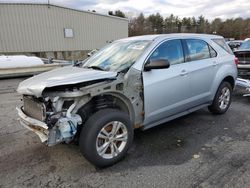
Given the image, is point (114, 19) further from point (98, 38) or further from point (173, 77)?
point (173, 77)

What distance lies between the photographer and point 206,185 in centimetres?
292

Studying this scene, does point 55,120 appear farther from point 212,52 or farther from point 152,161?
point 212,52

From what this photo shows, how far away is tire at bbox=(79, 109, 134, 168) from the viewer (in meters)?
3.14

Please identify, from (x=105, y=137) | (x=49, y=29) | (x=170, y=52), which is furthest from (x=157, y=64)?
(x=49, y=29)

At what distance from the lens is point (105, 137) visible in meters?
3.34

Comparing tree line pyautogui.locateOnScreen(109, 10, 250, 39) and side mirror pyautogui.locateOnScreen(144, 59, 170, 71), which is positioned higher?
tree line pyautogui.locateOnScreen(109, 10, 250, 39)

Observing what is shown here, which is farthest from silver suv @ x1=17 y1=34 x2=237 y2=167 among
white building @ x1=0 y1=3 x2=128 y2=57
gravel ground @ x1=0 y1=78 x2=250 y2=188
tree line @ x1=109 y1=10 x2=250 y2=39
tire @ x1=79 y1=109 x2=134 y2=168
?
tree line @ x1=109 y1=10 x2=250 y2=39

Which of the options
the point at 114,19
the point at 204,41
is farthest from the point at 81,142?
the point at 114,19

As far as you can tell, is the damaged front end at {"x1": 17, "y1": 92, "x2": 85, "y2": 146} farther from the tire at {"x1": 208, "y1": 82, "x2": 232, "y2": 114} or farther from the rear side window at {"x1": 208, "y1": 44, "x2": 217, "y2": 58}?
the tire at {"x1": 208, "y1": 82, "x2": 232, "y2": 114}

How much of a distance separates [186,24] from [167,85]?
90.2 meters

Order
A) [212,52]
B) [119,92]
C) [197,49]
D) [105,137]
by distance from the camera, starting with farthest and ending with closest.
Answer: [212,52] < [197,49] < [119,92] < [105,137]

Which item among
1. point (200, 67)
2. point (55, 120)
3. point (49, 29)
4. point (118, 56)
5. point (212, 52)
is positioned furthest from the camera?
point (49, 29)

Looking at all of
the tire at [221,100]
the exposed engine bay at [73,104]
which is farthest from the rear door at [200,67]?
the exposed engine bay at [73,104]

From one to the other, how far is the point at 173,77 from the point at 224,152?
145cm
